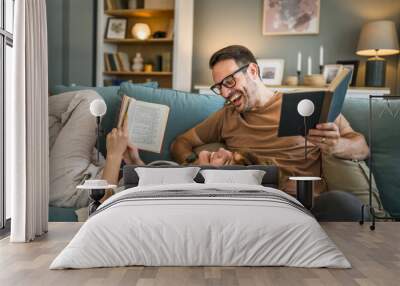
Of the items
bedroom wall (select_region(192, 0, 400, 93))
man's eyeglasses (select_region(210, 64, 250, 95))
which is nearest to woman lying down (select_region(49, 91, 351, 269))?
man's eyeglasses (select_region(210, 64, 250, 95))

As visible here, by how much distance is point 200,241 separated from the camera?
306 cm

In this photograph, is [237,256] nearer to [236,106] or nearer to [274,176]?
[274,176]

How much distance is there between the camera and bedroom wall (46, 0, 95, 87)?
542 centimetres

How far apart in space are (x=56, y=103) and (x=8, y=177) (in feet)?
2.47

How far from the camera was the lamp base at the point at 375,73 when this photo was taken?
6.00 metres

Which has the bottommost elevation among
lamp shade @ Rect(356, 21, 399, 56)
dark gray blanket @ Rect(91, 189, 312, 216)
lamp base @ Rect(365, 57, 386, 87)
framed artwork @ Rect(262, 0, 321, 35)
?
dark gray blanket @ Rect(91, 189, 312, 216)

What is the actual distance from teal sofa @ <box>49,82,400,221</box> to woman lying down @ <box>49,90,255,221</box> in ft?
0.27

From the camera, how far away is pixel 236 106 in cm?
482

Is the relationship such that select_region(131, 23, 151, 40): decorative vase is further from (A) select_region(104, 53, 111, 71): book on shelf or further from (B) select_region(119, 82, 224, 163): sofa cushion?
(B) select_region(119, 82, 224, 163): sofa cushion

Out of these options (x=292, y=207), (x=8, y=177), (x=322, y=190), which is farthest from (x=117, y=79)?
(x=292, y=207)

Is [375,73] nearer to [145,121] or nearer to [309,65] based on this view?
[309,65]

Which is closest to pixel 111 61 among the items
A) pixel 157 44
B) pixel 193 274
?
pixel 157 44

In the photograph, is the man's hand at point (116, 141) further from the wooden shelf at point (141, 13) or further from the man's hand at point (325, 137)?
the wooden shelf at point (141, 13)

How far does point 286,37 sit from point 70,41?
2449 mm
